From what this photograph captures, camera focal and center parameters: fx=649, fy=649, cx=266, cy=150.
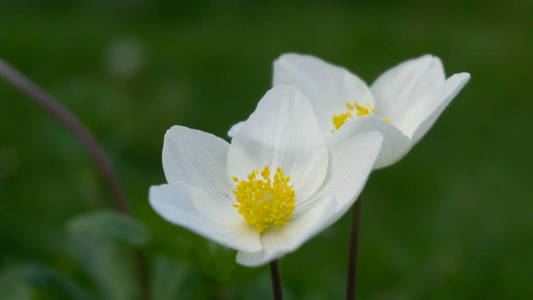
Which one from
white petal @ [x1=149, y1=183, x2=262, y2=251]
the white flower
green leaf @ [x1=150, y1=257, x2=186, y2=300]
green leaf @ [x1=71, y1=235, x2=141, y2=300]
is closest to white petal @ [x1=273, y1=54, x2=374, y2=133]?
the white flower

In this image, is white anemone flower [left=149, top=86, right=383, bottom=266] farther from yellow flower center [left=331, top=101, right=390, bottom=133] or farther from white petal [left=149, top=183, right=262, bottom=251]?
yellow flower center [left=331, top=101, right=390, bottom=133]

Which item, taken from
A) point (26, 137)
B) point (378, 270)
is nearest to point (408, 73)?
point (378, 270)

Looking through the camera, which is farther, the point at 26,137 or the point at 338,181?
the point at 26,137

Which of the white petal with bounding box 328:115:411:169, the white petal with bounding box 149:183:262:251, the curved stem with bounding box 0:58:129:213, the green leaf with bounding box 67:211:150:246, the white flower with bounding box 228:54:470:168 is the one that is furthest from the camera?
the curved stem with bounding box 0:58:129:213

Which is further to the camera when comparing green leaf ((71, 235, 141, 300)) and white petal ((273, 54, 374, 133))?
green leaf ((71, 235, 141, 300))

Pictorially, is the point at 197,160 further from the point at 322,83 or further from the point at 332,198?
the point at 322,83

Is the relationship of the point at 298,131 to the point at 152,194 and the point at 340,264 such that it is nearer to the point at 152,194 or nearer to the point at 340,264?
the point at 152,194
